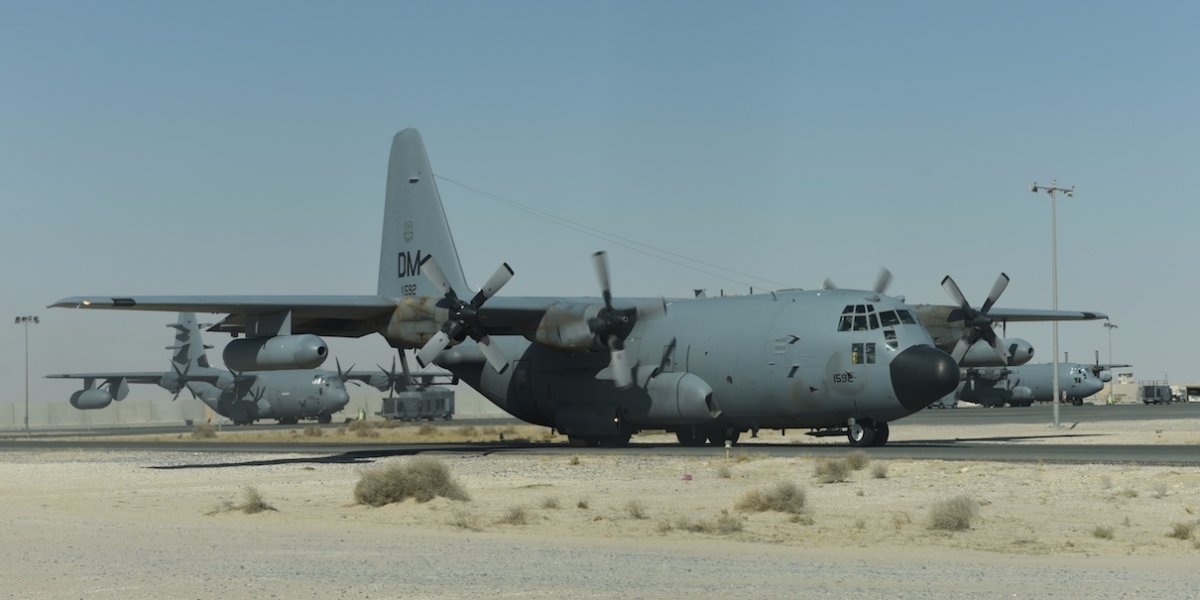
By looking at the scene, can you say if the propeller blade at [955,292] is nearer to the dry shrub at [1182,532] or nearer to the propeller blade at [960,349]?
the propeller blade at [960,349]

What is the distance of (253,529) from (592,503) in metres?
6.34

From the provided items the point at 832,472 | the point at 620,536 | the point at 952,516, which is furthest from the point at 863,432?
the point at 620,536

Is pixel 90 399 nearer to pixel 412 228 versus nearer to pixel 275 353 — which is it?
pixel 412 228

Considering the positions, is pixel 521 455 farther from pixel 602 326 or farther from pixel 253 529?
pixel 253 529

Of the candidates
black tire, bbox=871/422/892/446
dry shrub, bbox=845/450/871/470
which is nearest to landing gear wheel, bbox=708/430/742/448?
black tire, bbox=871/422/892/446

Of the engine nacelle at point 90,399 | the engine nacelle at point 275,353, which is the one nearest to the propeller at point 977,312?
the engine nacelle at point 275,353

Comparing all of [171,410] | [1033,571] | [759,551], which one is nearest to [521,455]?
[759,551]

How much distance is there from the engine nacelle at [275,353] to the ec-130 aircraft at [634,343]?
5 cm

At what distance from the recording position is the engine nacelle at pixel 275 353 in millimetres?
38500

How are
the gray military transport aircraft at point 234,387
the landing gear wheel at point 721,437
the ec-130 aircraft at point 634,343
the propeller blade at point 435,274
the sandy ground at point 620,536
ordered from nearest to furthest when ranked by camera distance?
the sandy ground at point 620,536 → the ec-130 aircraft at point 634,343 → the propeller blade at point 435,274 → the landing gear wheel at point 721,437 → the gray military transport aircraft at point 234,387

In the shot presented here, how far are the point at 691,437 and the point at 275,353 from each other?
47.3ft

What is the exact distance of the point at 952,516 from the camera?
2088cm

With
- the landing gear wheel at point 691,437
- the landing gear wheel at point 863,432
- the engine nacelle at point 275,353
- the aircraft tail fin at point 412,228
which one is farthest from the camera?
the aircraft tail fin at point 412,228

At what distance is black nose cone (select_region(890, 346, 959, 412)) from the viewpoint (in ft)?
125
